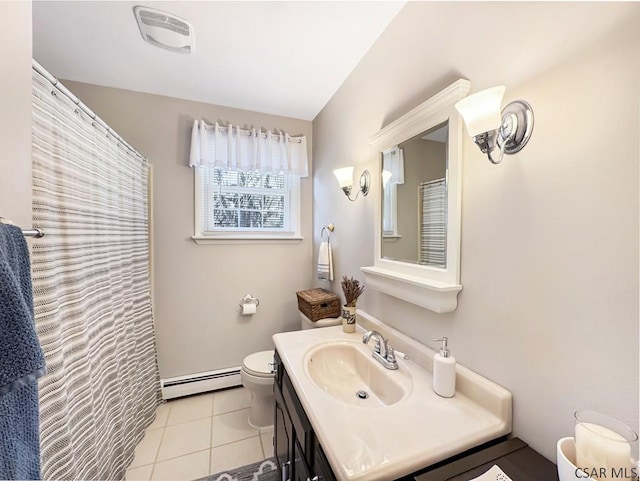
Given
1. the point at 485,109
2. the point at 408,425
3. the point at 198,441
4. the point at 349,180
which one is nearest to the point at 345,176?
the point at 349,180

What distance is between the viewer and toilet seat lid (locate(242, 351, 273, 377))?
1.76 meters

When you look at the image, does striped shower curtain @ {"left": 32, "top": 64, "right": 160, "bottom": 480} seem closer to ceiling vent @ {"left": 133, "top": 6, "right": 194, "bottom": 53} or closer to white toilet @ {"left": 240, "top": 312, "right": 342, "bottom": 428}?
ceiling vent @ {"left": 133, "top": 6, "right": 194, "bottom": 53}

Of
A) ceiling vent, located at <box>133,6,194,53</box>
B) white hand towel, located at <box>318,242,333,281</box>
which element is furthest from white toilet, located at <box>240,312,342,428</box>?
ceiling vent, located at <box>133,6,194,53</box>

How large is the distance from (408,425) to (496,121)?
3.01 ft

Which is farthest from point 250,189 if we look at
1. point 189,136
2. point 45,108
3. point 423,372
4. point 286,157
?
point 423,372

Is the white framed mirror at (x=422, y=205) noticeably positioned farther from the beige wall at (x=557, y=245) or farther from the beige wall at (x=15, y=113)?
the beige wall at (x=15, y=113)

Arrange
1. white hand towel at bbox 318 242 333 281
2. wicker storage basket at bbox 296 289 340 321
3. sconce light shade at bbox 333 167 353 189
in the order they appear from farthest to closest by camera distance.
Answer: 1. white hand towel at bbox 318 242 333 281
2. wicker storage basket at bbox 296 289 340 321
3. sconce light shade at bbox 333 167 353 189

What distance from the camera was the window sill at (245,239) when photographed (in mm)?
2195

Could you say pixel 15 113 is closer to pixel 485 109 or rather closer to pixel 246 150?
pixel 485 109

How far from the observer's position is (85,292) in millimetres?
1185

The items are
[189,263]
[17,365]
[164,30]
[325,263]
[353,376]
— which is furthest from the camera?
[189,263]

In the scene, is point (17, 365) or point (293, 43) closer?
point (17, 365)

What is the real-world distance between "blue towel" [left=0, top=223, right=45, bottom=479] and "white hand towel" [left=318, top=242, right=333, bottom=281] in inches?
61.3

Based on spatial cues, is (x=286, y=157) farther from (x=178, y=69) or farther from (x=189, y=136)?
(x=178, y=69)
